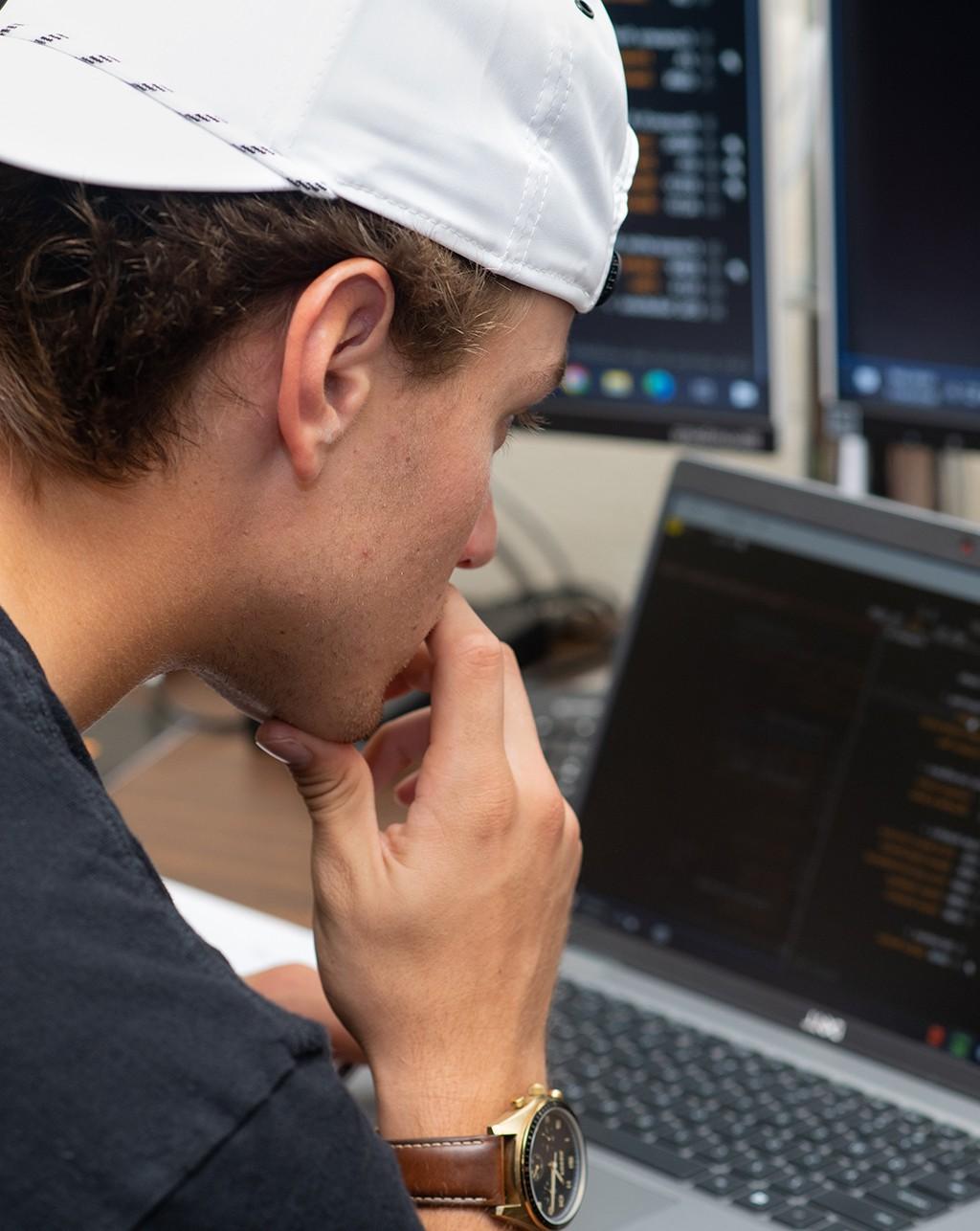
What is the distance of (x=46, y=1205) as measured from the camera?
49cm

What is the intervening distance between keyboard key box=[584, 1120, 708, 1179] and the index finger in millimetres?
199

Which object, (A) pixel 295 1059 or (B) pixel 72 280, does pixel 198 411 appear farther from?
(A) pixel 295 1059

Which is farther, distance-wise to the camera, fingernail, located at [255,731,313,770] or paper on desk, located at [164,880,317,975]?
paper on desk, located at [164,880,317,975]

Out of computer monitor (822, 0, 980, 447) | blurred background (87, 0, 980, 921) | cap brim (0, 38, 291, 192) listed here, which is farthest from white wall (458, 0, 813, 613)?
cap brim (0, 38, 291, 192)

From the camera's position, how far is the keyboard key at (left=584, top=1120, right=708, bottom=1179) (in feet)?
2.57

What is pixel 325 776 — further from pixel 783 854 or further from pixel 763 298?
pixel 763 298

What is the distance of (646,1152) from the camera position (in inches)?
31.4

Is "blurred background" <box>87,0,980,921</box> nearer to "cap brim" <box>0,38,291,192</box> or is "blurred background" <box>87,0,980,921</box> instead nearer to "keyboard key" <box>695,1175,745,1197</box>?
"keyboard key" <box>695,1175,745,1197</box>

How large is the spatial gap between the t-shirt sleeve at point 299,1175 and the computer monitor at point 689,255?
2.65 ft

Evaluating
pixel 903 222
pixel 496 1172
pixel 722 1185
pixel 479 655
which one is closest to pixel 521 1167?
pixel 496 1172

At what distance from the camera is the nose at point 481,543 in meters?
0.80

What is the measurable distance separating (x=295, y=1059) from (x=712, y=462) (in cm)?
56

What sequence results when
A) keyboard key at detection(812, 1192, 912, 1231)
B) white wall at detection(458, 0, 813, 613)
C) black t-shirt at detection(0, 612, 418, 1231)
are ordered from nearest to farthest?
1. black t-shirt at detection(0, 612, 418, 1231)
2. keyboard key at detection(812, 1192, 912, 1231)
3. white wall at detection(458, 0, 813, 613)

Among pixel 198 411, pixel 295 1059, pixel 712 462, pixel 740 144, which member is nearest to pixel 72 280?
pixel 198 411
